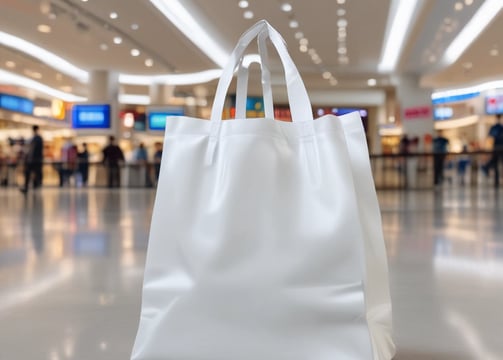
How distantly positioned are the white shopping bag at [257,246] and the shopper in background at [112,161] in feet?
59.2

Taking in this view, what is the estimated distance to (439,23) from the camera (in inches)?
570

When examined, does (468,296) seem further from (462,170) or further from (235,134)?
(462,170)

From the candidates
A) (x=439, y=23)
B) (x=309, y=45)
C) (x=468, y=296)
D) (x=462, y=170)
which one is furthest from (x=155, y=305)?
(x=462, y=170)

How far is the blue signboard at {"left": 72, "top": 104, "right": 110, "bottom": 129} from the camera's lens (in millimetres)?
20859

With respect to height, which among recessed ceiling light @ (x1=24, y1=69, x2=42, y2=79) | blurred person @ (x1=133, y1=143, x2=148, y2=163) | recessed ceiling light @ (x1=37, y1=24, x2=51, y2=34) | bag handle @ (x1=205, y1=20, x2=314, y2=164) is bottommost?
bag handle @ (x1=205, y1=20, x2=314, y2=164)

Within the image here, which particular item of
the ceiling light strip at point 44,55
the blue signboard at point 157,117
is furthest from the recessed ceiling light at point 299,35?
the ceiling light strip at point 44,55

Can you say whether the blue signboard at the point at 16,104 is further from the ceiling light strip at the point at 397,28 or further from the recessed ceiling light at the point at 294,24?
the ceiling light strip at the point at 397,28

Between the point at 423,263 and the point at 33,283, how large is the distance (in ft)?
5.89

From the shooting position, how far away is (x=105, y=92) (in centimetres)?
2131

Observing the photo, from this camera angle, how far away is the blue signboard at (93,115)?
20859mm

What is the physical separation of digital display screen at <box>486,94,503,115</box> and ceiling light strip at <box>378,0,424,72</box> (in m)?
4.15

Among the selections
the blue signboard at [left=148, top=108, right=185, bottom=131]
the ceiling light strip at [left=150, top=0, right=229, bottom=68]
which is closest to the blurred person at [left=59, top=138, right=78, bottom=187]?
the blue signboard at [left=148, top=108, right=185, bottom=131]

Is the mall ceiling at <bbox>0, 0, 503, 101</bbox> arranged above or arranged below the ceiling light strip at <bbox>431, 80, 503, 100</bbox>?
above

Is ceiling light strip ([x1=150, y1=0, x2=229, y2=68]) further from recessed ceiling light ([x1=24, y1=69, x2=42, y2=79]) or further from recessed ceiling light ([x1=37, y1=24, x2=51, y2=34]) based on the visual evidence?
recessed ceiling light ([x1=24, y1=69, x2=42, y2=79])
